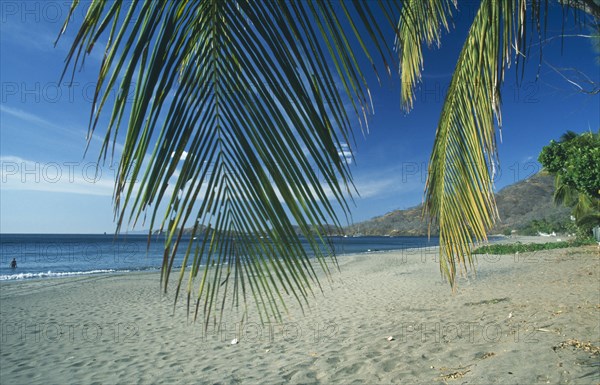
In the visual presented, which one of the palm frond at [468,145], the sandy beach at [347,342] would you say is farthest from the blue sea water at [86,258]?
the sandy beach at [347,342]

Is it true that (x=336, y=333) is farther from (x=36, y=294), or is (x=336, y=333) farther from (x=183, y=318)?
(x=36, y=294)

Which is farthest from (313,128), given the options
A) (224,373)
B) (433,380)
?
(224,373)

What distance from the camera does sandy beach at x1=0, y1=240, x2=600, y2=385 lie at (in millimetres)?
4176

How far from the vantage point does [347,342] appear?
5625mm

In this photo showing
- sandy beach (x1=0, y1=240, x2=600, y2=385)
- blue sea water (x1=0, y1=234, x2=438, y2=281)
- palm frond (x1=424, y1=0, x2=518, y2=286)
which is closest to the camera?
palm frond (x1=424, y1=0, x2=518, y2=286)

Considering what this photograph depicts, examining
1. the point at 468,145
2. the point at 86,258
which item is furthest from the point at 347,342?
the point at 86,258

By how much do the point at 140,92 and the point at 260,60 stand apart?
0.27 m

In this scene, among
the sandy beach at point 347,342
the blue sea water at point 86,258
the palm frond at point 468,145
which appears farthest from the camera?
the blue sea water at point 86,258

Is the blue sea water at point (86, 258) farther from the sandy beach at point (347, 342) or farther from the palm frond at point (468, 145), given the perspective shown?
the sandy beach at point (347, 342)

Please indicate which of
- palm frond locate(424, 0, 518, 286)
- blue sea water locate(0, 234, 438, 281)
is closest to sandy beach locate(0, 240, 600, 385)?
blue sea water locate(0, 234, 438, 281)

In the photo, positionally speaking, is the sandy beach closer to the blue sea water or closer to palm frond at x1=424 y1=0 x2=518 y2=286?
the blue sea water

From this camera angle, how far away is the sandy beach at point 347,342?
418 cm

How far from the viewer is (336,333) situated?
20.5 ft

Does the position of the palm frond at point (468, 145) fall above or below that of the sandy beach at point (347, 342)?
above
